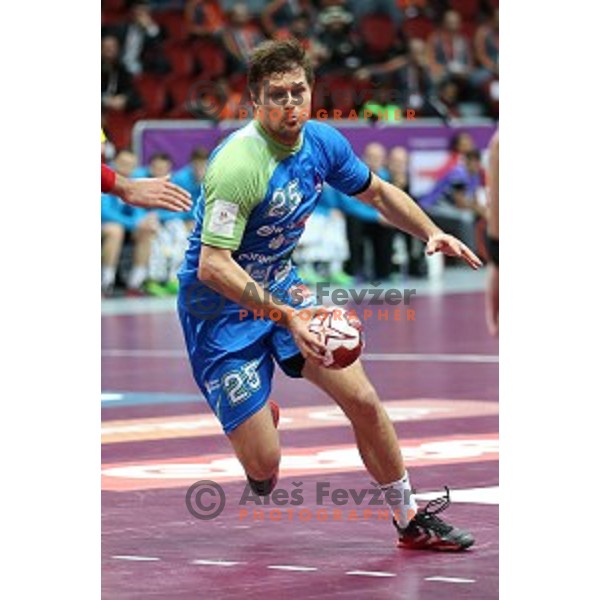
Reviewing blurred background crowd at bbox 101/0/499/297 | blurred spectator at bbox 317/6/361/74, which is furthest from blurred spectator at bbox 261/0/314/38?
blurred spectator at bbox 317/6/361/74

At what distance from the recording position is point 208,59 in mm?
28547

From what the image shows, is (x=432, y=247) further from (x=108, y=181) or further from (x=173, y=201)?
(x=108, y=181)

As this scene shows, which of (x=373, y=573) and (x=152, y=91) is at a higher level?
(x=152, y=91)

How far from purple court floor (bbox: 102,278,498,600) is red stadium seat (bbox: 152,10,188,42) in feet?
38.6

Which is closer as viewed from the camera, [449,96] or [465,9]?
[449,96]

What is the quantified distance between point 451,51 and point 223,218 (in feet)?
75.9

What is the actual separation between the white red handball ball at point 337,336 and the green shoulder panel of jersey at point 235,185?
550 mm

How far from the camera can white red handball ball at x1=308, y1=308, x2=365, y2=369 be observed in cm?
786

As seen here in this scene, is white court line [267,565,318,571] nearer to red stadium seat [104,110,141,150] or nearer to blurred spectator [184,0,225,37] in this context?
red stadium seat [104,110,141,150]

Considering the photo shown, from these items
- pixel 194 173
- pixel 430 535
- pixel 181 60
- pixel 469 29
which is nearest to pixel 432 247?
pixel 430 535

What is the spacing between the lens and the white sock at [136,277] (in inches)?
952

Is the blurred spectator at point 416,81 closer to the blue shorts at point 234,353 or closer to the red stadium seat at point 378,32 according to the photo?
the red stadium seat at point 378,32

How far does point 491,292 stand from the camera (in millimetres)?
10383
